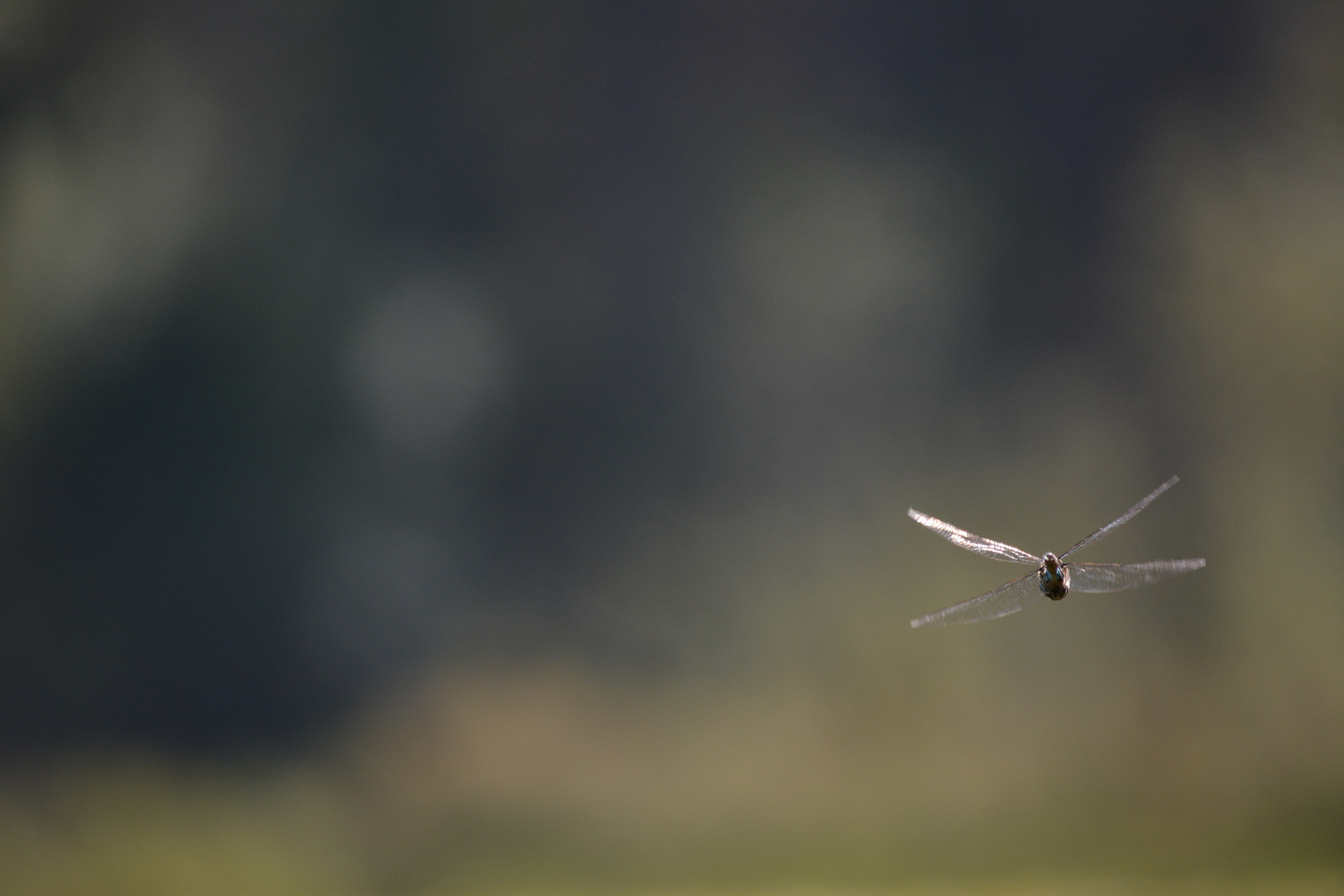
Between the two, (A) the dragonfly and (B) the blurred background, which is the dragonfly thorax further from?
(B) the blurred background

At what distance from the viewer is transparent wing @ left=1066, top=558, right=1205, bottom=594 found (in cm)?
76

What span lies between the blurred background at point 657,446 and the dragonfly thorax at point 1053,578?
1166 mm

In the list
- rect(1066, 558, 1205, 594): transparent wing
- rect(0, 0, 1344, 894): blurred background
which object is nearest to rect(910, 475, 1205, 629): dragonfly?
rect(1066, 558, 1205, 594): transparent wing

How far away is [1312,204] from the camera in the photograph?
6.23 ft

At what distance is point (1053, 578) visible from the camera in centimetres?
76

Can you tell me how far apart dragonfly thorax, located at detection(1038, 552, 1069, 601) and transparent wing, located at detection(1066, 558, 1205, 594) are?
0.10ft

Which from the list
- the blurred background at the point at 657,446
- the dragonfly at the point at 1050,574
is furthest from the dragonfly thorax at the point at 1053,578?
the blurred background at the point at 657,446

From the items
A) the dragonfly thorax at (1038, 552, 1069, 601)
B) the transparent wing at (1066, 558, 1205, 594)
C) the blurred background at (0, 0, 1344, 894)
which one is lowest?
the dragonfly thorax at (1038, 552, 1069, 601)

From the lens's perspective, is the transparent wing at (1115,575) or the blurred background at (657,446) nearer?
the transparent wing at (1115,575)

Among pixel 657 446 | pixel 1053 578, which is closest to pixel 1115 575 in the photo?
pixel 1053 578

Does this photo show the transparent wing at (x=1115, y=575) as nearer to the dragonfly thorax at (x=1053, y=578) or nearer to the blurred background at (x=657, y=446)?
the dragonfly thorax at (x=1053, y=578)

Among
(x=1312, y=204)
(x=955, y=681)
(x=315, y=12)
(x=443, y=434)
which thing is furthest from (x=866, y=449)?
(x=315, y=12)

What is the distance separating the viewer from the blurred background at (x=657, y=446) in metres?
1.89

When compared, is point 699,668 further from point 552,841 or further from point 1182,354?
point 1182,354
